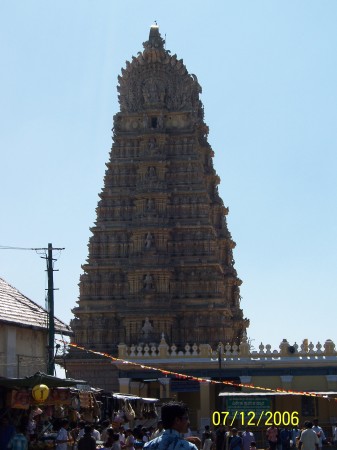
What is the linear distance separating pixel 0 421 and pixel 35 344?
46.1 feet

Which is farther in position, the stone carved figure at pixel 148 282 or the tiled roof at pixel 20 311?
the stone carved figure at pixel 148 282

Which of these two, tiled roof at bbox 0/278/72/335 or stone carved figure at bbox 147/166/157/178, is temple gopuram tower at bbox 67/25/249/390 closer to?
stone carved figure at bbox 147/166/157/178

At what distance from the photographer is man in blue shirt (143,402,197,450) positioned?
31.5 ft

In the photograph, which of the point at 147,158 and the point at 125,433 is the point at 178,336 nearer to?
the point at 147,158

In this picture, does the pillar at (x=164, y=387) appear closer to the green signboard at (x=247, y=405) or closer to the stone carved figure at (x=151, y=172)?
the stone carved figure at (x=151, y=172)

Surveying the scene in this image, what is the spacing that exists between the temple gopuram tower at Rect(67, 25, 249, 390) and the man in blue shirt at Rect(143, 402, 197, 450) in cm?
4615

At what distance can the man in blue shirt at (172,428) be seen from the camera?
961cm

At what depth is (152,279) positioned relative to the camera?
190 ft

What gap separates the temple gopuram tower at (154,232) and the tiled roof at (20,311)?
19.0m

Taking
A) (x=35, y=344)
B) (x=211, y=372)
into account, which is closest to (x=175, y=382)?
(x=211, y=372)

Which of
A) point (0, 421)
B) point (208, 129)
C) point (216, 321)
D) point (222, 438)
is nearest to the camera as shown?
point (0, 421)

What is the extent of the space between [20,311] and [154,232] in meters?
24.8

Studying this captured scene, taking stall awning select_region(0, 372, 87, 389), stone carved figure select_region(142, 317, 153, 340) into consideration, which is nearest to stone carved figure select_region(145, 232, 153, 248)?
stone carved figure select_region(142, 317, 153, 340)

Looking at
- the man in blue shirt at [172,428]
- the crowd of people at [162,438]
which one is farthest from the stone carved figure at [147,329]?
the man in blue shirt at [172,428]
